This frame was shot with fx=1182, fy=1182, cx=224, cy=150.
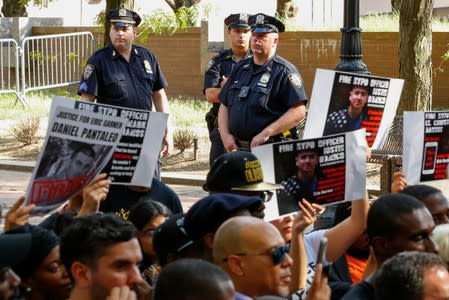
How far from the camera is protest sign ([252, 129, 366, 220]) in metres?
6.03

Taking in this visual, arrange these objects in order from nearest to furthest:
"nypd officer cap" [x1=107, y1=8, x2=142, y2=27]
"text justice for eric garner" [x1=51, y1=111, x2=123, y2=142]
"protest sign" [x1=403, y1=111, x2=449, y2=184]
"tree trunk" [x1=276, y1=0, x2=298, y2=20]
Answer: "text justice for eric garner" [x1=51, y1=111, x2=123, y2=142]
"protest sign" [x1=403, y1=111, x2=449, y2=184]
"nypd officer cap" [x1=107, y1=8, x2=142, y2=27]
"tree trunk" [x1=276, y1=0, x2=298, y2=20]

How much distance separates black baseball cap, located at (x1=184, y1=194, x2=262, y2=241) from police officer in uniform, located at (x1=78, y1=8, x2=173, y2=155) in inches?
157

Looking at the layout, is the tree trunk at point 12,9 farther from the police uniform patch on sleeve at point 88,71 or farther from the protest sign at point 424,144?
the protest sign at point 424,144

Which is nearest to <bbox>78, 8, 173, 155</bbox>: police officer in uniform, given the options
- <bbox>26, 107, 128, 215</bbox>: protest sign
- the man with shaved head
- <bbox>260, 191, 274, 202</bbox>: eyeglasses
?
<bbox>26, 107, 128, 215</bbox>: protest sign

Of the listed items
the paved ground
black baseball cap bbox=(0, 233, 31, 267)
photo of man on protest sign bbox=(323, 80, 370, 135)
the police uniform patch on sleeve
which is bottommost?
the paved ground

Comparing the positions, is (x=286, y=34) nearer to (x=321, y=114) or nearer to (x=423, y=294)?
(x=321, y=114)

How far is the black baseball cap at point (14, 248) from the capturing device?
15.0 feet

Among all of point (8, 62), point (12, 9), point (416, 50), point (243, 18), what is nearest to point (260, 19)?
point (243, 18)

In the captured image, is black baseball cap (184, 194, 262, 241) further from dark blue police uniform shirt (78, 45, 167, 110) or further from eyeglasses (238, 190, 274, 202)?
dark blue police uniform shirt (78, 45, 167, 110)

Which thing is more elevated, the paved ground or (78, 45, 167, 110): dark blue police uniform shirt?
(78, 45, 167, 110): dark blue police uniform shirt

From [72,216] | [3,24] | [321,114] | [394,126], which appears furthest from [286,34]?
[72,216]

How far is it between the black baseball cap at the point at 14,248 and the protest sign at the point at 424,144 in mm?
2794

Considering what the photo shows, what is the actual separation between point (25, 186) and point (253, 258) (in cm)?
1060

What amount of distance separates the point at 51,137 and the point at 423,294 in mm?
2174
